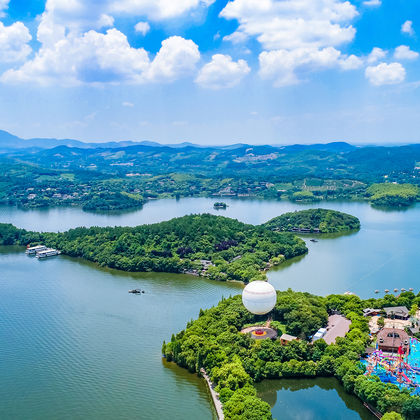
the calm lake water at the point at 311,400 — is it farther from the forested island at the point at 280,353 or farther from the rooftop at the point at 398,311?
the rooftop at the point at 398,311

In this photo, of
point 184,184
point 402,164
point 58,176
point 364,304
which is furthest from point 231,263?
point 402,164

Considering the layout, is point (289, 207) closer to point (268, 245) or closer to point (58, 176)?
point (268, 245)

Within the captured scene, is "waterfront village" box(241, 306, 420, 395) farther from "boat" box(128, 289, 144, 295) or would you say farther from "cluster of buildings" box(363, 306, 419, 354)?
"boat" box(128, 289, 144, 295)

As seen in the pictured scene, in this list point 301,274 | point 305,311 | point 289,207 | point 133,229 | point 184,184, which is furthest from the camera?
point 184,184

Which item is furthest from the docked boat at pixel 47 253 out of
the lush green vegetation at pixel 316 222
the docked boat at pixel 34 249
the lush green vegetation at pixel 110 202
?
the lush green vegetation at pixel 110 202

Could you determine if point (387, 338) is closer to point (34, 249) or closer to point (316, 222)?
point (316, 222)

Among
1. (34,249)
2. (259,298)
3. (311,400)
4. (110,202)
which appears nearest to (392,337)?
(311,400)
